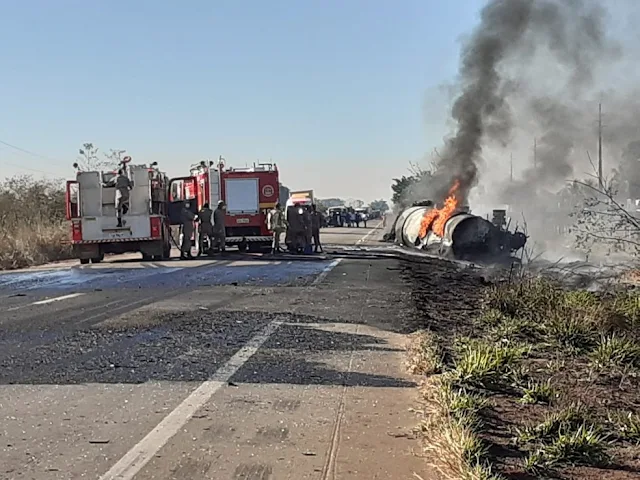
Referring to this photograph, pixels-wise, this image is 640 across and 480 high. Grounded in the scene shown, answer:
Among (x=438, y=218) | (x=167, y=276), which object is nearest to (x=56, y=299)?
(x=167, y=276)

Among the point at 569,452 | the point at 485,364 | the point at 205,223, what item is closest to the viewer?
the point at 569,452

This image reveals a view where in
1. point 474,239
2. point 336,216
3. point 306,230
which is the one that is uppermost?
point 336,216

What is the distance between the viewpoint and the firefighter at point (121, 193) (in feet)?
82.4

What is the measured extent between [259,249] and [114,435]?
987 inches

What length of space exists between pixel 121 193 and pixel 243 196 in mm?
5314

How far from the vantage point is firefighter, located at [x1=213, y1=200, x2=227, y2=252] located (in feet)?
90.3

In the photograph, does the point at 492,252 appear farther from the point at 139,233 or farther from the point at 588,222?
the point at 588,222

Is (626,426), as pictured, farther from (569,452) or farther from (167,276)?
(167,276)

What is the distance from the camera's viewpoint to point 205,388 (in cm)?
722

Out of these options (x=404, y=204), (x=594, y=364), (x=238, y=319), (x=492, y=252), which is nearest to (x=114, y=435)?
(x=594, y=364)

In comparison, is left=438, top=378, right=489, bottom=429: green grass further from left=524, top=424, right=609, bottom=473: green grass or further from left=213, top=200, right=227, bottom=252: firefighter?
left=213, top=200, right=227, bottom=252: firefighter

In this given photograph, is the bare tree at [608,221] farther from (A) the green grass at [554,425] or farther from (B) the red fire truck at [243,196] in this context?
(B) the red fire truck at [243,196]

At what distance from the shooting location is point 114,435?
5.82m

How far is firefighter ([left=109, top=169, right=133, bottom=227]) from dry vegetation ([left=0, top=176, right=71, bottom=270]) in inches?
165
